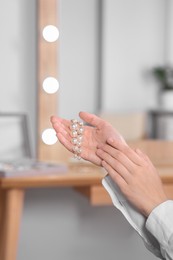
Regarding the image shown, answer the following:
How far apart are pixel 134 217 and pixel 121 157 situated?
0.32 ft

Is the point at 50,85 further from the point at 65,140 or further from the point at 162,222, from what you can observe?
the point at 162,222

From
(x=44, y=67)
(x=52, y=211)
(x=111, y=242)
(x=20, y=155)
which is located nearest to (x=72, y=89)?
(x=44, y=67)

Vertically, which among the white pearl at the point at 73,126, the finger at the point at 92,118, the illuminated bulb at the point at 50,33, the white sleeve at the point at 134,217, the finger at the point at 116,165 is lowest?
the white sleeve at the point at 134,217

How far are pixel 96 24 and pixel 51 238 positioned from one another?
0.66 metres

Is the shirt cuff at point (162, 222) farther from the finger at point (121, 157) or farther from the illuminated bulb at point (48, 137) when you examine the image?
the illuminated bulb at point (48, 137)

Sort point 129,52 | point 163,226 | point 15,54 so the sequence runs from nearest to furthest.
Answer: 1. point 163,226
2. point 129,52
3. point 15,54

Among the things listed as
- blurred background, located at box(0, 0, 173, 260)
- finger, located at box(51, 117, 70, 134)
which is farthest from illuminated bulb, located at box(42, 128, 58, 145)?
finger, located at box(51, 117, 70, 134)

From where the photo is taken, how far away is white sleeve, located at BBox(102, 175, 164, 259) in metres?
0.81

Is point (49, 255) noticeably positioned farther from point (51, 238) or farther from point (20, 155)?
point (20, 155)

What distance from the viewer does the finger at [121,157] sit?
31.6 inches

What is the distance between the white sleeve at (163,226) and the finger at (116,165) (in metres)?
0.07

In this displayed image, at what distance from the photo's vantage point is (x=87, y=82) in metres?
1.40

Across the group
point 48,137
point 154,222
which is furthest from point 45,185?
point 154,222

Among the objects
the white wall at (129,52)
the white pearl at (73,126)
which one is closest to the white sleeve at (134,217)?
the white pearl at (73,126)
